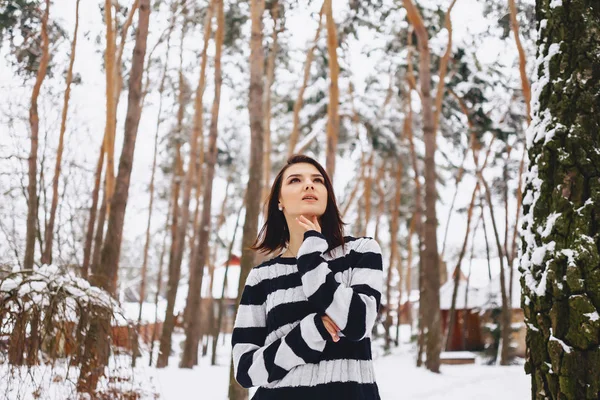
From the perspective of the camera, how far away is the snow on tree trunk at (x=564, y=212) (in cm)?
233

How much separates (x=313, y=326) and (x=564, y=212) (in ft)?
4.19

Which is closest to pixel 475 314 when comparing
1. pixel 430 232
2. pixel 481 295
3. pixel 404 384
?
pixel 481 295

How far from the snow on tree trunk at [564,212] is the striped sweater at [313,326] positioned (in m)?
0.90

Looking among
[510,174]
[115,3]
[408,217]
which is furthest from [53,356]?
[408,217]

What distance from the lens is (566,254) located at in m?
2.41

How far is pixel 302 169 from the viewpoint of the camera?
7.08 feet

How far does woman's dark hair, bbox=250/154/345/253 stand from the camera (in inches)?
83.9

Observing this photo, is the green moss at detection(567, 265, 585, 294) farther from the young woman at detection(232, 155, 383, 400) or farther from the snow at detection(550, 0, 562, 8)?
the snow at detection(550, 0, 562, 8)

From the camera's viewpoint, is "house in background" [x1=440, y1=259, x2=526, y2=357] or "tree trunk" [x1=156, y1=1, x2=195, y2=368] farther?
"house in background" [x1=440, y1=259, x2=526, y2=357]

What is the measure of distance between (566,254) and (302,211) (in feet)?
3.67

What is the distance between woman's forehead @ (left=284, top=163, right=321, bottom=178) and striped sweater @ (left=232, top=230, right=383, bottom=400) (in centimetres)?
27

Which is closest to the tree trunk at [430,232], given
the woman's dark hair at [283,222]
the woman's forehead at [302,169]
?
the woman's dark hair at [283,222]

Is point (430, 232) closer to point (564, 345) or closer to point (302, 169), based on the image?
point (564, 345)

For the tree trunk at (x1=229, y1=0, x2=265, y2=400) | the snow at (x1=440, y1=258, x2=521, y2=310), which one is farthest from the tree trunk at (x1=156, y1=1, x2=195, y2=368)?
the snow at (x1=440, y1=258, x2=521, y2=310)
